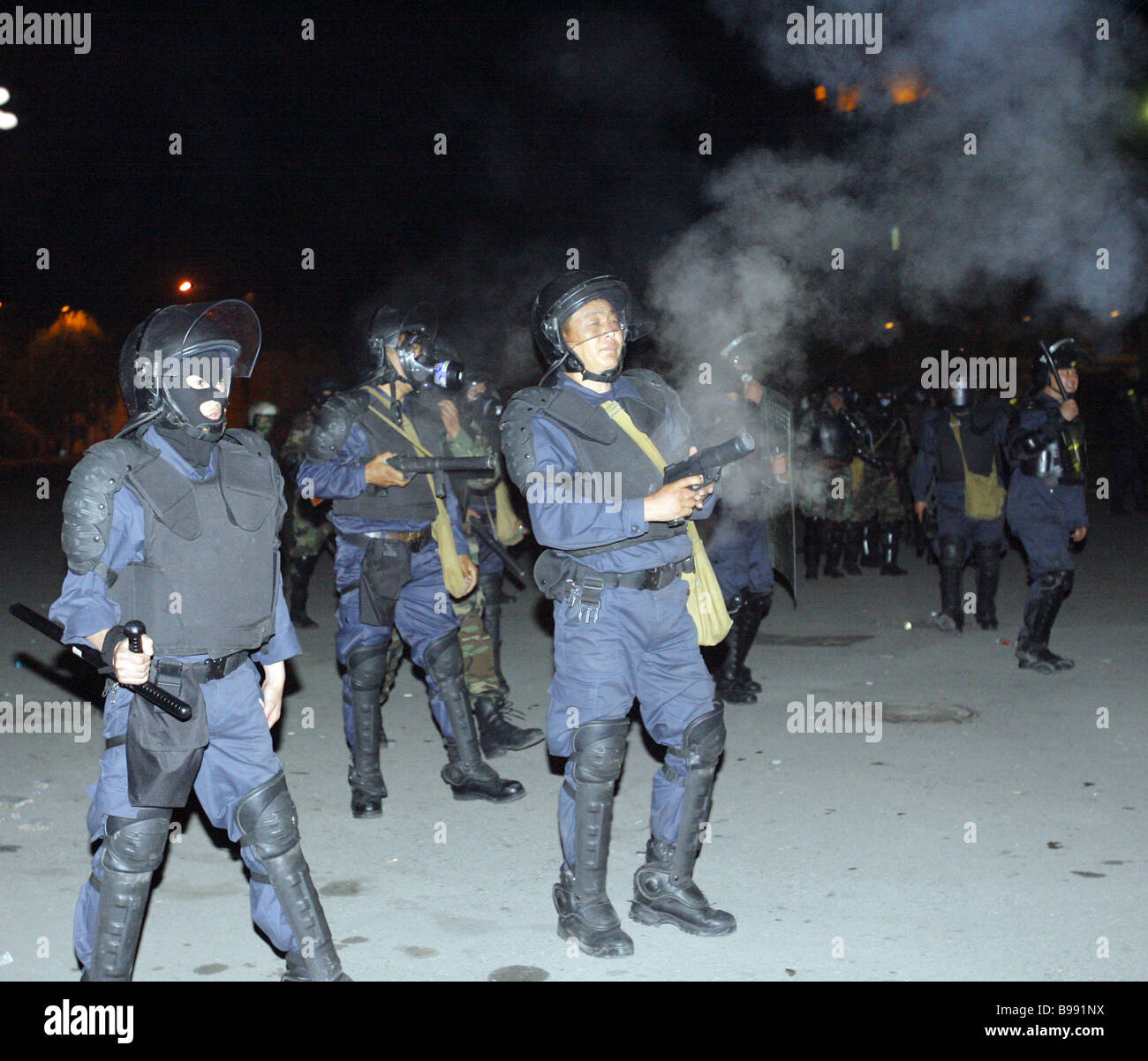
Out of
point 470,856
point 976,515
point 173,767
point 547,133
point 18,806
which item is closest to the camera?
point 173,767

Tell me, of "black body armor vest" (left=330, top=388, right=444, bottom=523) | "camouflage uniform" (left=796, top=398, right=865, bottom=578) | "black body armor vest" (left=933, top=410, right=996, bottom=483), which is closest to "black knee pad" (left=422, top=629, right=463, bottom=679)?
"black body armor vest" (left=330, top=388, right=444, bottom=523)

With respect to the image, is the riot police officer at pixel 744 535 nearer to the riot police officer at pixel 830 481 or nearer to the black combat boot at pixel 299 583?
the black combat boot at pixel 299 583

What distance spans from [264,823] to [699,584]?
65.7 inches

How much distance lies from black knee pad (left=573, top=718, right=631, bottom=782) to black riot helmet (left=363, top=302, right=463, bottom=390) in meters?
2.31

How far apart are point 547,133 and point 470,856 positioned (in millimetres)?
8413

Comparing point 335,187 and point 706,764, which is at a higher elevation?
point 335,187

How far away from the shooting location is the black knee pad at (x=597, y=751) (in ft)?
13.7

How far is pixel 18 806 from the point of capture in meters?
5.76

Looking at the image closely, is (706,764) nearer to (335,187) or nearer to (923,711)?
(923,711)

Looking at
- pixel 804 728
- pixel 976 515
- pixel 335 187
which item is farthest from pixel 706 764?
pixel 335 187

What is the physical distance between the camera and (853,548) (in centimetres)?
1371

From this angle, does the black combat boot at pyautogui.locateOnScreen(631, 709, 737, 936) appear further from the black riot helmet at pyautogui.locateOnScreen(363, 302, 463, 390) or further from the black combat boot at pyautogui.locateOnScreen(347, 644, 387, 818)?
the black riot helmet at pyautogui.locateOnScreen(363, 302, 463, 390)

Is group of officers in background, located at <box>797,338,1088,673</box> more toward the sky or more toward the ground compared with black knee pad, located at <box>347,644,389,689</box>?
more toward the sky

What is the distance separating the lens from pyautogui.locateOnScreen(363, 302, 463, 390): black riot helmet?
594 centimetres
